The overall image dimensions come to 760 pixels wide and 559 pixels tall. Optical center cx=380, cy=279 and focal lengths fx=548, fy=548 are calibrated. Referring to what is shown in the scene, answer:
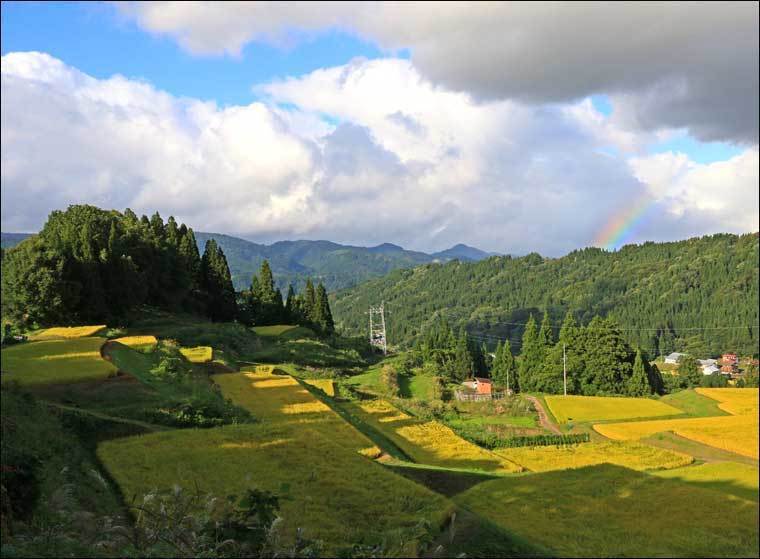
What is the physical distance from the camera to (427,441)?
2180cm

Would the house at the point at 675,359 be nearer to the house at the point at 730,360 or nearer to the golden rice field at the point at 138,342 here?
the house at the point at 730,360

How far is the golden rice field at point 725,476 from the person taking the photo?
5.11 meters

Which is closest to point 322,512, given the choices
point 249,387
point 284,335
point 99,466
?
point 99,466

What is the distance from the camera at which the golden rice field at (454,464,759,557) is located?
670 cm

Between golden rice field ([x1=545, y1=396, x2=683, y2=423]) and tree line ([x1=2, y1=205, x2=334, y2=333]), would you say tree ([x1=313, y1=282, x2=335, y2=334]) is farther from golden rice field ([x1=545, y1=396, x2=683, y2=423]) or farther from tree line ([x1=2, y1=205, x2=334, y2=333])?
golden rice field ([x1=545, y1=396, x2=683, y2=423])

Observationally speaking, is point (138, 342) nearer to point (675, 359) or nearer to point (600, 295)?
point (675, 359)

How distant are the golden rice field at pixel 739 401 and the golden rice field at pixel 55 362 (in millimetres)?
18021

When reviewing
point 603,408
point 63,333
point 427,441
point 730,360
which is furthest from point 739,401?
point 63,333

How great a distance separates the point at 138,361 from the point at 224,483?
1378 centimetres

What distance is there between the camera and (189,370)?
77.1ft

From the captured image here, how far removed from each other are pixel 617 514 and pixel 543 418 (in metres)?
21.9

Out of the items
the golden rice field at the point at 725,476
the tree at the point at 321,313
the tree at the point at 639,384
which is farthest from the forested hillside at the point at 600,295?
the golden rice field at the point at 725,476

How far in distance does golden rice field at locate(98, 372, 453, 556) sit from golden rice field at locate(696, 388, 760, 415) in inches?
162

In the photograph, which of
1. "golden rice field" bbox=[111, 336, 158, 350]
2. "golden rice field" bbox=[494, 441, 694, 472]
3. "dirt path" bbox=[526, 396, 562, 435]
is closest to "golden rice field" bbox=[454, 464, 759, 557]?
"golden rice field" bbox=[494, 441, 694, 472]
